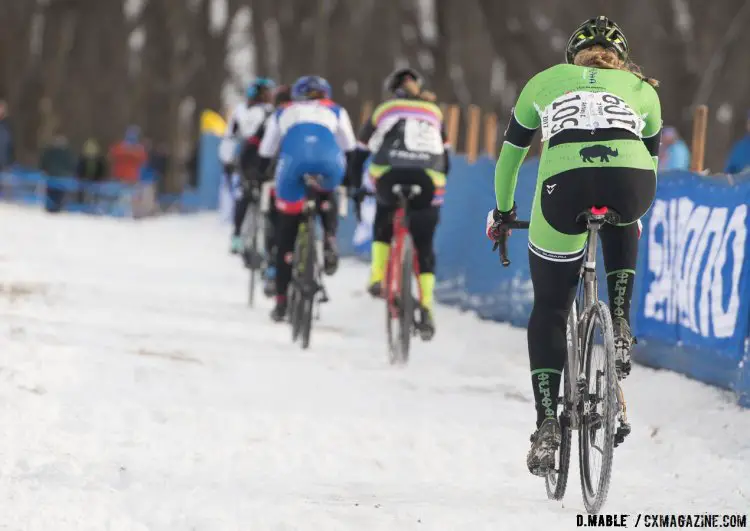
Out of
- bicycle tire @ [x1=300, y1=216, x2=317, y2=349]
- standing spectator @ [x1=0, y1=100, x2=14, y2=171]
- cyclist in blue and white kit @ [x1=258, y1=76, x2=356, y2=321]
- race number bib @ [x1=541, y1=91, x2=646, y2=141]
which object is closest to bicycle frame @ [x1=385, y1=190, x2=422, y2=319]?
bicycle tire @ [x1=300, y1=216, x2=317, y2=349]

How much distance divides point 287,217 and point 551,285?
5.46 metres

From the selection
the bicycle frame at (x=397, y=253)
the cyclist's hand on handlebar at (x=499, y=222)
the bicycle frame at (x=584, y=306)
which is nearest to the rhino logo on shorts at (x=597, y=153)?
the bicycle frame at (x=584, y=306)

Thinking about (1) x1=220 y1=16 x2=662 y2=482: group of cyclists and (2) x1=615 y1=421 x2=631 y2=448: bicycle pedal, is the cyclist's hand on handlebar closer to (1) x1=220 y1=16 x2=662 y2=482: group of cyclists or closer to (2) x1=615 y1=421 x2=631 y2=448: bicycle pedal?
(1) x1=220 y1=16 x2=662 y2=482: group of cyclists

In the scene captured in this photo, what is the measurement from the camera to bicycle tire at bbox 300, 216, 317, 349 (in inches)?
421

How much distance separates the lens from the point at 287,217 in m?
11.1

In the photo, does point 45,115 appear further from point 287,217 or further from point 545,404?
point 545,404

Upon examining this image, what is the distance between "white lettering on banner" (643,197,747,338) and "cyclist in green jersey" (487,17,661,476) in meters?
3.15

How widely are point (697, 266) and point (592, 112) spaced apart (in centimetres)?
395

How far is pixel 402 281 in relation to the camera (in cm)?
1002

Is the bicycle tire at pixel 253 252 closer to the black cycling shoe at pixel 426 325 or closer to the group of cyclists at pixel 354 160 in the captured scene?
the group of cyclists at pixel 354 160

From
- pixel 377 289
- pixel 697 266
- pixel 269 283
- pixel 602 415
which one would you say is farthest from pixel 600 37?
pixel 269 283

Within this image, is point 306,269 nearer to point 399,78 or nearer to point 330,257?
point 330,257

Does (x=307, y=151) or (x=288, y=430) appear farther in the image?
(x=307, y=151)

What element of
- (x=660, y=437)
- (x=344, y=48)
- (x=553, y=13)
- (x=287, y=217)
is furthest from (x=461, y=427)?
(x=344, y=48)
